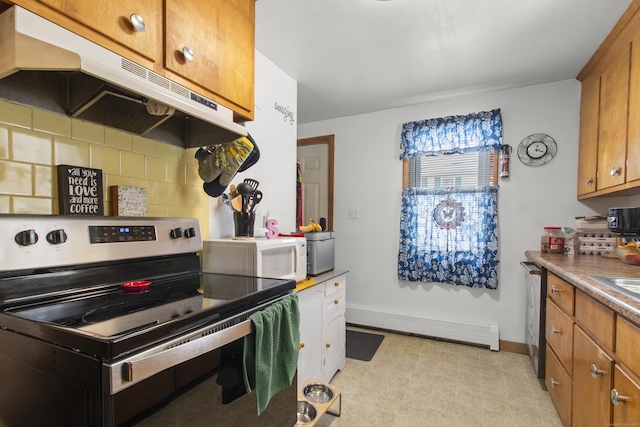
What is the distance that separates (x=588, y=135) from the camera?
2.31 metres

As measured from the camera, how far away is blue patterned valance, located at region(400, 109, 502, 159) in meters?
2.74

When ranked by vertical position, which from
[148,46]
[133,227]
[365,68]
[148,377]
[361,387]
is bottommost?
[361,387]

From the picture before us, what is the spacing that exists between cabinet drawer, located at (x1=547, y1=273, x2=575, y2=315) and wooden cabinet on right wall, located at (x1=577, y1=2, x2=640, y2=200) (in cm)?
64

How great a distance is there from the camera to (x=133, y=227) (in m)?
1.23

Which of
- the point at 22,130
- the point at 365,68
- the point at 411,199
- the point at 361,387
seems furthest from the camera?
the point at 411,199

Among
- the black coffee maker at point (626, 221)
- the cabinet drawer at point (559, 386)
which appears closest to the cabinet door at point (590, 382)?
the cabinet drawer at point (559, 386)

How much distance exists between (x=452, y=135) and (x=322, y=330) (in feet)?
6.87

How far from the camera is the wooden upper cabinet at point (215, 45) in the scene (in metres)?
1.17

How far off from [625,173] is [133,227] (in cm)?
253

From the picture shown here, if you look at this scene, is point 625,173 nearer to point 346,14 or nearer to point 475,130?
point 475,130

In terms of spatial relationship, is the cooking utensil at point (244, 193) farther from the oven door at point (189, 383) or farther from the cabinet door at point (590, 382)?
the cabinet door at point (590, 382)

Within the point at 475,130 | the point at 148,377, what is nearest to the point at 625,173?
the point at 475,130

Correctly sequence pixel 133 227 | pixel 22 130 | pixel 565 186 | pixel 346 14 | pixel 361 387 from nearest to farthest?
1. pixel 22 130
2. pixel 133 227
3. pixel 346 14
4. pixel 361 387
5. pixel 565 186

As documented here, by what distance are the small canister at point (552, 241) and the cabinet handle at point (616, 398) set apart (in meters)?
1.55
